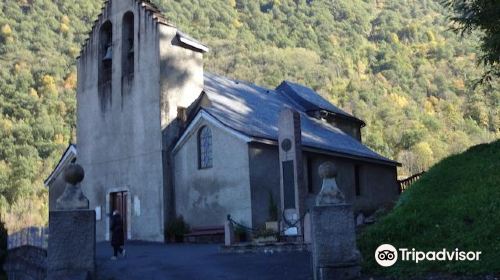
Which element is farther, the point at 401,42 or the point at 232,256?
the point at 401,42

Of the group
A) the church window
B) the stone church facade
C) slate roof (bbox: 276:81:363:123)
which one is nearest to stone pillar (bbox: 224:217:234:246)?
the stone church facade

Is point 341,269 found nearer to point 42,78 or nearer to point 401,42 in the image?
point 42,78

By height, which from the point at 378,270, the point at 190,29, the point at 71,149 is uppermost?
the point at 190,29

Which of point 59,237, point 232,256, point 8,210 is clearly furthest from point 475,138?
point 59,237

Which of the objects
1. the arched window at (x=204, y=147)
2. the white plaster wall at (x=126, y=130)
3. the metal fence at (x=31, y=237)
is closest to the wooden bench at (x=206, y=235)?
the white plaster wall at (x=126, y=130)

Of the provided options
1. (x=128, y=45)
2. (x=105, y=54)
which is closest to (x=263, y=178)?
(x=128, y=45)

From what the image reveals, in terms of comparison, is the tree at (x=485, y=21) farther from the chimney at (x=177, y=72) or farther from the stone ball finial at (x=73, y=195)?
the stone ball finial at (x=73, y=195)

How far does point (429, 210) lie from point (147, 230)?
47.5 feet

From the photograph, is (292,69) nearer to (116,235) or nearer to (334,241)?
(116,235)

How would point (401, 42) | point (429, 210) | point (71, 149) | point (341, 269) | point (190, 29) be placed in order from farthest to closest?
point (401, 42) → point (190, 29) → point (71, 149) → point (429, 210) → point (341, 269)

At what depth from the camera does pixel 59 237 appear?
1204 cm

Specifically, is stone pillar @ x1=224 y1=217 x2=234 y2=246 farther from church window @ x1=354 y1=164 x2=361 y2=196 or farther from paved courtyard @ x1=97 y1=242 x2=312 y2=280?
church window @ x1=354 y1=164 x2=361 y2=196

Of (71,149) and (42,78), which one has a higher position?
(42,78)

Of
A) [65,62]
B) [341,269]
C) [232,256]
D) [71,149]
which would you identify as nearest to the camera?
[341,269]
